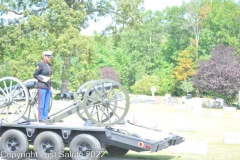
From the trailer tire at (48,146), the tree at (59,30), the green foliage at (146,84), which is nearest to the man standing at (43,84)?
the trailer tire at (48,146)

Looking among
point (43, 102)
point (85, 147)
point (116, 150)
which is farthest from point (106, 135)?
point (43, 102)

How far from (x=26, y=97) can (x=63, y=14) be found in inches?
1275

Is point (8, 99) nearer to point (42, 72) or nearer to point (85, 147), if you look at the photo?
point (42, 72)

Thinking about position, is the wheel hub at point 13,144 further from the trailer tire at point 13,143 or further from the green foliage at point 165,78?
the green foliage at point 165,78

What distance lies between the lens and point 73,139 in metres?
9.77

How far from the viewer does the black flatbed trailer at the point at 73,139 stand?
9.57 m

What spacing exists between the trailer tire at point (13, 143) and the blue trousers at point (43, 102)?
2.88ft

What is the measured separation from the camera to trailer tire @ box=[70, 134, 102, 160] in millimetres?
9578

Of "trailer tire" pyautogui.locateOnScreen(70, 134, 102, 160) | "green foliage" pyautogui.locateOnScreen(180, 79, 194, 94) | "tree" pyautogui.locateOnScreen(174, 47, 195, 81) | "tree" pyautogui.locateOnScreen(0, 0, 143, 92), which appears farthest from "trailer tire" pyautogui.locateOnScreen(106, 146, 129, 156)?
"tree" pyautogui.locateOnScreen(174, 47, 195, 81)

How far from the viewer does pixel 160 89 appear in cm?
7469

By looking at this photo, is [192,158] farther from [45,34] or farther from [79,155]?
[45,34]

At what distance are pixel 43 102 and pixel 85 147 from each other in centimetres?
186

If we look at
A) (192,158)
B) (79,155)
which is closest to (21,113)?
(79,155)

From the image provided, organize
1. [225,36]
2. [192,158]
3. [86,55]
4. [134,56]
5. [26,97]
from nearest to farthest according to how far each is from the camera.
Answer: [26,97], [192,158], [86,55], [225,36], [134,56]
